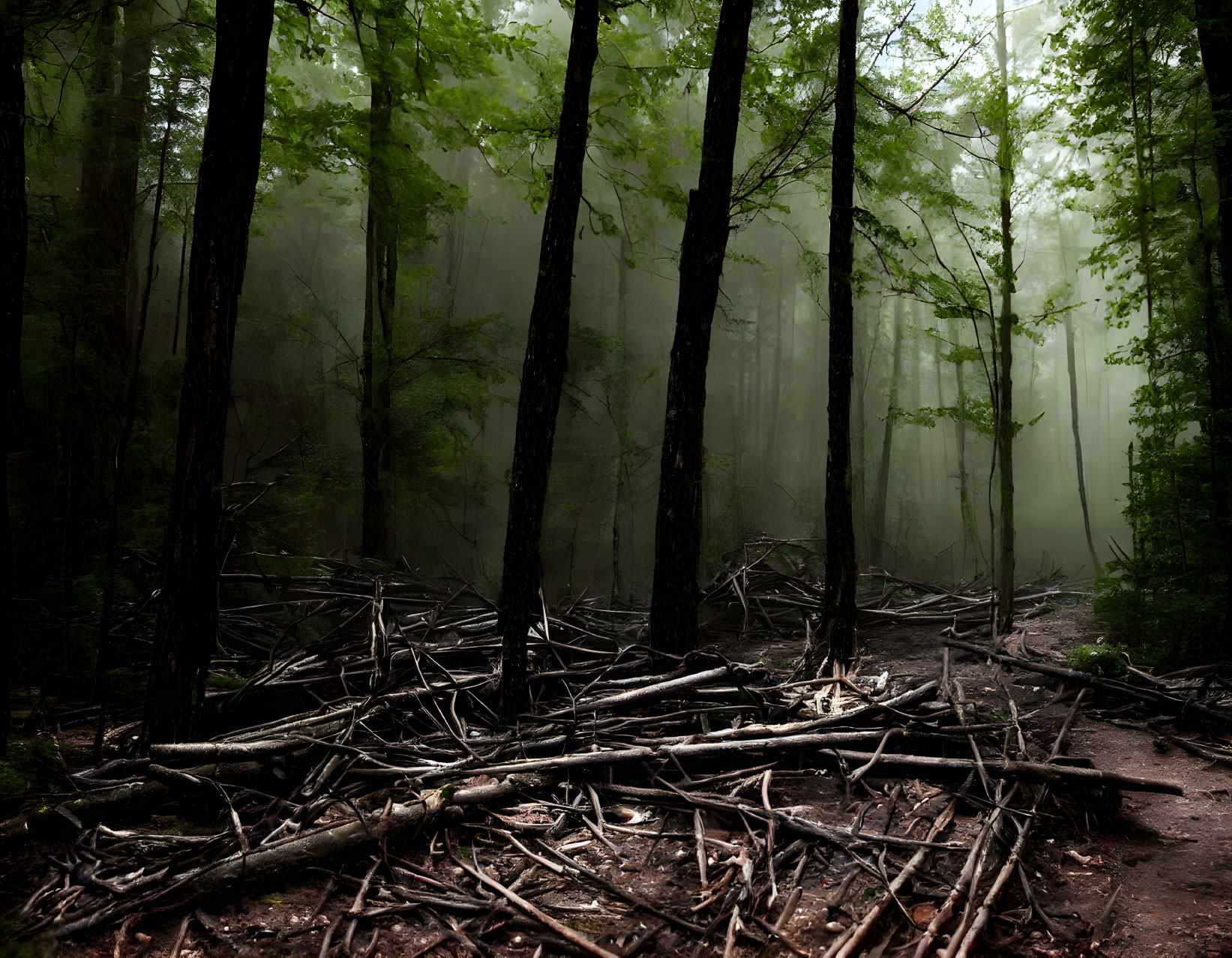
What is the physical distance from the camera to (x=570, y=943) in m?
3.09

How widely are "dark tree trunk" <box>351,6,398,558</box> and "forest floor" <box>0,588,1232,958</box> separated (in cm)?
714

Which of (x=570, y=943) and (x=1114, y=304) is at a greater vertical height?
(x=1114, y=304)

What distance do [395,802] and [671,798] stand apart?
1.73 meters

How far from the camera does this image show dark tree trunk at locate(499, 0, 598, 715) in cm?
582

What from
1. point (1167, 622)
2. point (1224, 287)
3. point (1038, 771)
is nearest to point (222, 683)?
point (1038, 771)

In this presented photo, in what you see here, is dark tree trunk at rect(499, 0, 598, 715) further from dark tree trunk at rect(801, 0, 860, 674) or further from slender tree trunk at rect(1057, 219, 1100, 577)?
slender tree trunk at rect(1057, 219, 1100, 577)

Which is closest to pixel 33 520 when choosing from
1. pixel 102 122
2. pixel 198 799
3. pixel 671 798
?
pixel 102 122

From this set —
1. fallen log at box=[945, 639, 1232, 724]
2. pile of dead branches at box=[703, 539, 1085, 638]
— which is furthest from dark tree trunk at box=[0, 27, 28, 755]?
fallen log at box=[945, 639, 1232, 724]

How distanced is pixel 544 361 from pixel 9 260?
3.72 metres

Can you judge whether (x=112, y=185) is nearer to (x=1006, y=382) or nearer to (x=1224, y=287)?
(x=1006, y=382)

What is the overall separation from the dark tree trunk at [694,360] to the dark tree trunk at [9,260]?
16.4 feet

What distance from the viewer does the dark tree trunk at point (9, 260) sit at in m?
4.52

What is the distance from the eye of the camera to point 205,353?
177 inches

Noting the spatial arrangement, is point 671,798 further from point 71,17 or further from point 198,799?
point 71,17
